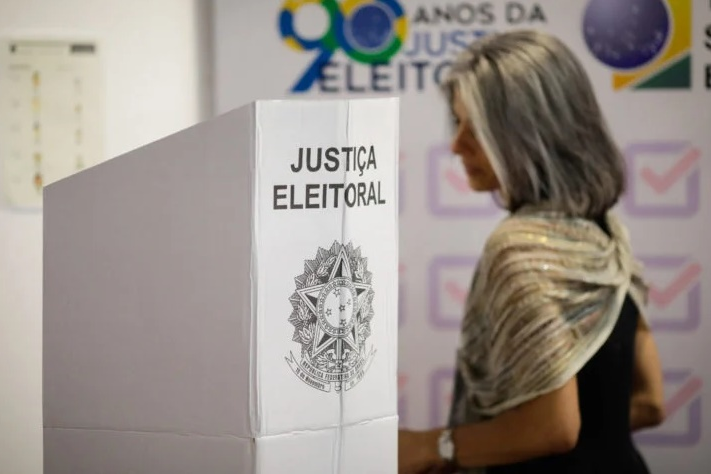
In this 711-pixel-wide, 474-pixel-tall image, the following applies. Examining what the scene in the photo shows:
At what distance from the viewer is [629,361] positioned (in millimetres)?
2594

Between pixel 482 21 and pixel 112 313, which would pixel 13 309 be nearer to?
pixel 482 21

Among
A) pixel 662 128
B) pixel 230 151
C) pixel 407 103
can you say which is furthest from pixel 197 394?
pixel 662 128

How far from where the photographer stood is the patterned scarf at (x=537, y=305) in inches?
96.7

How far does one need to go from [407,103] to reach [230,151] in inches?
64.1

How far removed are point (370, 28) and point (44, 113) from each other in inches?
31.1

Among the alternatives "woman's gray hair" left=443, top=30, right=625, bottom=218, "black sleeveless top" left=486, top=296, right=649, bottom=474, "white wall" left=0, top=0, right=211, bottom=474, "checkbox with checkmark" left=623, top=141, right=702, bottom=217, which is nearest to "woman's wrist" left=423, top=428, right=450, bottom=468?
"black sleeveless top" left=486, top=296, right=649, bottom=474

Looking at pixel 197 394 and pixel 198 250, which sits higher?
pixel 198 250

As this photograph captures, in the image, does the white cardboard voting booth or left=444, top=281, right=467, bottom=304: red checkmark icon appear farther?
left=444, top=281, right=467, bottom=304: red checkmark icon

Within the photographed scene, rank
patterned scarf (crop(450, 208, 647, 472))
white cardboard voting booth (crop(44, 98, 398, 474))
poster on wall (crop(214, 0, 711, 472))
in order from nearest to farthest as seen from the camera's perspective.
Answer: white cardboard voting booth (crop(44, 98, 398, 474)), patterned scarf (crop(450, 208, 647, 472)), poster on wall (crop(214, 0, 711, 472))

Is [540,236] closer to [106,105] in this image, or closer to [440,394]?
[440,394]

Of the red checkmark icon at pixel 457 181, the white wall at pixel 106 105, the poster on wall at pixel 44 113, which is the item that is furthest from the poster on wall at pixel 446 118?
the poster on wall at pixel 44 113

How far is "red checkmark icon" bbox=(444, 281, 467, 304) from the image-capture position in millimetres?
2719

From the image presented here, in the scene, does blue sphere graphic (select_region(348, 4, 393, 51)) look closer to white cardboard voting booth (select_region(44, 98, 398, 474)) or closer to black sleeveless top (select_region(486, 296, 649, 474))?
black sleeveless top (select_region(486, 296, 649, 474))

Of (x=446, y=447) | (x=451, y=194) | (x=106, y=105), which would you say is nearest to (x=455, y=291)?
(x=451, y=194)
